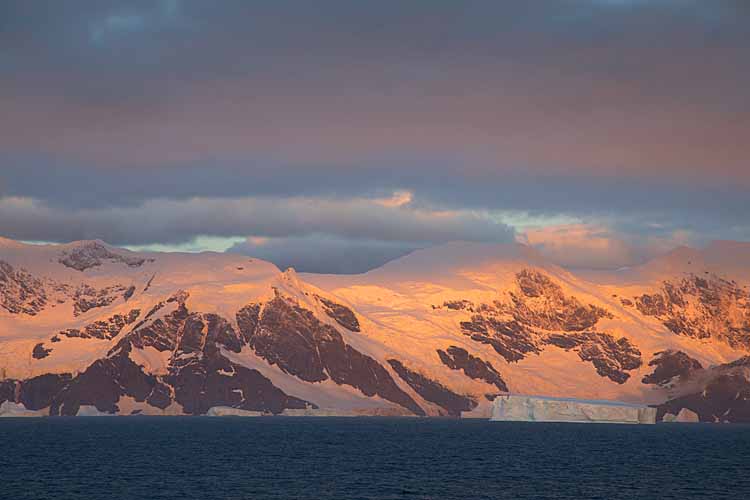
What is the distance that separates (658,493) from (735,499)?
12442 mm

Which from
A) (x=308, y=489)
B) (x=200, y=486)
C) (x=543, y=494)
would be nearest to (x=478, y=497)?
(x=543, y=494)

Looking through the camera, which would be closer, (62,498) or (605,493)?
(62,498)

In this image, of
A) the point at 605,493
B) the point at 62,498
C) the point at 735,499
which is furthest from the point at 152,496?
the point at 735,499

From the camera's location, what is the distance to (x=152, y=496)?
610ft

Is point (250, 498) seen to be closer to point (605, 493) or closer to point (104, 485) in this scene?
point (104, 485)

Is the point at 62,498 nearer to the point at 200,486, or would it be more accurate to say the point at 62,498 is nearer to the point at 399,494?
the point at 200,486

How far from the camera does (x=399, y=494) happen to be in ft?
626

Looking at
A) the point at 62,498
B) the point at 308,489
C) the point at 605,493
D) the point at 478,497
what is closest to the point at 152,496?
the point at 62,498

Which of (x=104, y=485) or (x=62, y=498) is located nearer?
(x=62, y=498)

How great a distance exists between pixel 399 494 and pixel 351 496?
7.55 m

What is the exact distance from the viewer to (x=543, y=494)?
192m

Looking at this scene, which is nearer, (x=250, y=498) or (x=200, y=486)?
(x=250, y=498)

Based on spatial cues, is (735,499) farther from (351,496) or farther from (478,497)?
(351,496)

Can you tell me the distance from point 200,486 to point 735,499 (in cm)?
8149
